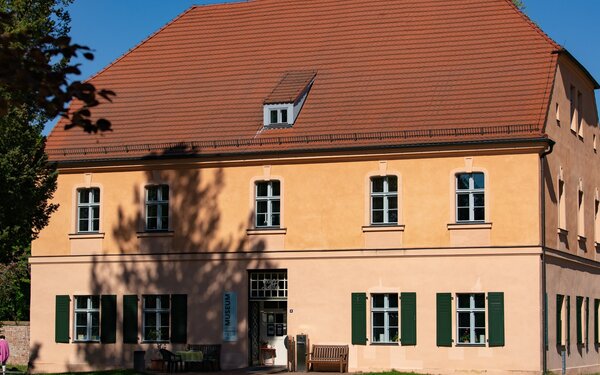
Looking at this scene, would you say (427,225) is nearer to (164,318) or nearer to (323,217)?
A: (323,217)

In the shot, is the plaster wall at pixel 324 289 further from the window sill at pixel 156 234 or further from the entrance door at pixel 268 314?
the window sill at pixel 156 234

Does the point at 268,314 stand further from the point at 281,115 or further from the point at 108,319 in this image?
the point at 281,115

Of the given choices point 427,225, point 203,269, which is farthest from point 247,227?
point 427,225

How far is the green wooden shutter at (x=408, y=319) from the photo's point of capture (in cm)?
3186

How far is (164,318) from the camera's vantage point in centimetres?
3519

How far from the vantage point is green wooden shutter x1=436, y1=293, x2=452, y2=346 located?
3147cm

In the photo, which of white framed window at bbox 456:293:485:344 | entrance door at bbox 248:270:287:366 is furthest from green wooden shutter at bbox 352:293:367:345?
white framed window at bbox 456:293:485:344

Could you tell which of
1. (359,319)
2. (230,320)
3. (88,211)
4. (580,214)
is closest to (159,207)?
(88,211)

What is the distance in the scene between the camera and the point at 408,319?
32.0m

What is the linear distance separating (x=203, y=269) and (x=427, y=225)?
22.1ft

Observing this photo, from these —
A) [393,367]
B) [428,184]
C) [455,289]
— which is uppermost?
[428,184]

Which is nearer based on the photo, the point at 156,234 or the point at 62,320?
the point at 156,234

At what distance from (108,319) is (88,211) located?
3.36 m

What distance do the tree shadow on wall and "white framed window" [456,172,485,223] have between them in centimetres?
556
